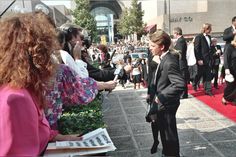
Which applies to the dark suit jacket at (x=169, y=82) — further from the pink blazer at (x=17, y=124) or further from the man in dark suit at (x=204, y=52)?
the man in dark suit at (x=204, y=52)

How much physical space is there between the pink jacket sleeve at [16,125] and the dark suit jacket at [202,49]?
301 inches

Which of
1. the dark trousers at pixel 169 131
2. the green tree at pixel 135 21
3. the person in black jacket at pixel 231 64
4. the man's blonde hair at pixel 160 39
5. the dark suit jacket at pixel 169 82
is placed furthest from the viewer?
the green tree at pixel 135 21

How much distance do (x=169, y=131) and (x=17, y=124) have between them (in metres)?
3.01

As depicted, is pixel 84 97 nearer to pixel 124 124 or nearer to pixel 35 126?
pixel 35 126

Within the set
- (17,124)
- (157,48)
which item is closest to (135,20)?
(157,48)

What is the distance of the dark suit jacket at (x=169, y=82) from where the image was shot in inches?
153

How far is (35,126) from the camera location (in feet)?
4.78

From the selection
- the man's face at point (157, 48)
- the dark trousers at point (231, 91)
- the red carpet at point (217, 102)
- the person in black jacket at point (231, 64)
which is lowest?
the red carpet at point (217, 102)

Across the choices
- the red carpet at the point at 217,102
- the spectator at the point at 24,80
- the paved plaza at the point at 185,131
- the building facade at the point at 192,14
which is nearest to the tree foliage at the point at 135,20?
the building facade at the point at 192,14

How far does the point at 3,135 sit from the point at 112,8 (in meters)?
83.2

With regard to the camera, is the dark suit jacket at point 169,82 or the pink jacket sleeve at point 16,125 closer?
the pink jacket sleeve at point 16,125

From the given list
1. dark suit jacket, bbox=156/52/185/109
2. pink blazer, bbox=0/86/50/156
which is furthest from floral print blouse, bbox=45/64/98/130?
dark suit jacket, bbox=156/52/185/109

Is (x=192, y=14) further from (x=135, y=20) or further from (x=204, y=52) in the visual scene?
(x=204, y=52)

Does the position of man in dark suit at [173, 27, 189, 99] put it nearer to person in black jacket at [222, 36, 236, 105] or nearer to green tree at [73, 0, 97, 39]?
person in black jacket at [222, 36, 236, 105]
